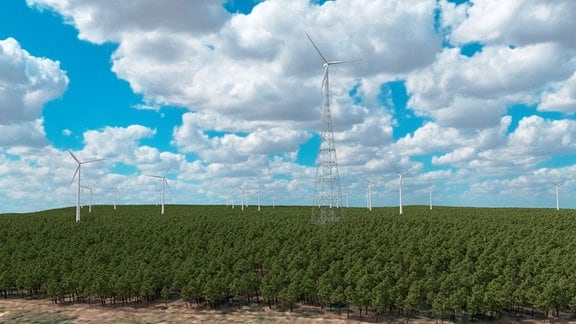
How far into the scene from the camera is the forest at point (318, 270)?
35438mm

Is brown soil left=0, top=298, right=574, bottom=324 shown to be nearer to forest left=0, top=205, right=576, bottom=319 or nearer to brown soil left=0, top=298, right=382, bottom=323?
brown soil left=0, top=298, right=382, bottom=323

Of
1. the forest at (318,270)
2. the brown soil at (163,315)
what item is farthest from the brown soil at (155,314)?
the forest at (318,270)

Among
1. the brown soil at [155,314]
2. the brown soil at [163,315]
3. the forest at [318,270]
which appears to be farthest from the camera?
the forest at [318,270]

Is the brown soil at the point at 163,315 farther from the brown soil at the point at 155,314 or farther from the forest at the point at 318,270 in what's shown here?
the forest at the point at 318,270

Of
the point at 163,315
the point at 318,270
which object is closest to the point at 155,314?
the point at 163,315

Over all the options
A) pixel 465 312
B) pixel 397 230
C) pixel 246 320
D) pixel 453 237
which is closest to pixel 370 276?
pixel 465 312

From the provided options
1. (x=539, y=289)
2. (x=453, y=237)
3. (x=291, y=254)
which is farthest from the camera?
(x=453, y=237)

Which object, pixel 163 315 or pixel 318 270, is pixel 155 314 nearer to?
pixel 163 315

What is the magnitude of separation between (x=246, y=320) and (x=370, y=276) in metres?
9.90

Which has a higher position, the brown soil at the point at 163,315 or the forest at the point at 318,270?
the forest at the point at 318,270

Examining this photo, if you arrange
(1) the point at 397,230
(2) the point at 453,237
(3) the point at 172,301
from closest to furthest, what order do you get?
1. (3) the point at 172,301
2. (2) the point at 453,237
3. (1) the point at 397,230

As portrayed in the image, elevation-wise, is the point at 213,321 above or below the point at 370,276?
below

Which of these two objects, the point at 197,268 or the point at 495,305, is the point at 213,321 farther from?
the point at 495,305

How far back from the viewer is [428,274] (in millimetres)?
43719
